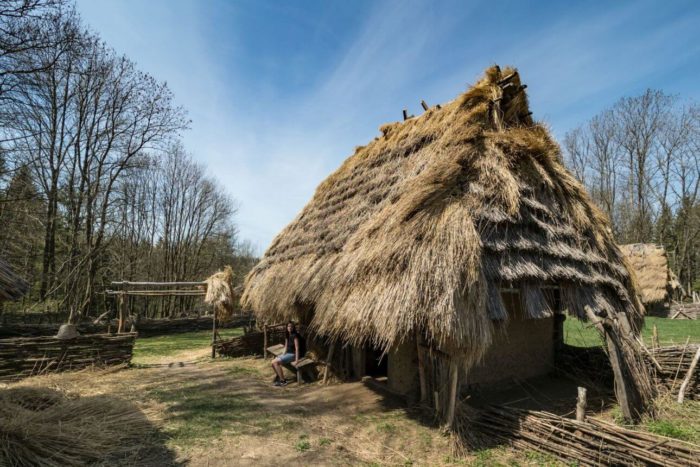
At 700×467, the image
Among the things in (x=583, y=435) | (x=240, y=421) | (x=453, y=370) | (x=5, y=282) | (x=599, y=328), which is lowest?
(x=240, y=421)

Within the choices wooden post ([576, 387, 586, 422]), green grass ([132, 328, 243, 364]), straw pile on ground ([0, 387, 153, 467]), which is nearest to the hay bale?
green grass ([132, 328, 243, 364])

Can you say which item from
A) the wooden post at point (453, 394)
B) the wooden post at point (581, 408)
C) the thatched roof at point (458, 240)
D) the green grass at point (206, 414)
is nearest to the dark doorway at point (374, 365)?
the thatched roof at point (458, 240)

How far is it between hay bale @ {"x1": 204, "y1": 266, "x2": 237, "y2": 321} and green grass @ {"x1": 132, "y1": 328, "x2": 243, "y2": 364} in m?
2.49

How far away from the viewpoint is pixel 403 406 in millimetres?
6328

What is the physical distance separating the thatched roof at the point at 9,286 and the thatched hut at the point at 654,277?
24.6 metres

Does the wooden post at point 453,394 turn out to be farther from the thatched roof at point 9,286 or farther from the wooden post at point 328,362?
the thatched roof at point 9,286

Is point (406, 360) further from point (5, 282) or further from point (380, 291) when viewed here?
point (5, 282)

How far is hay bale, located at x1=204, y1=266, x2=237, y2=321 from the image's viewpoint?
12.9 meters

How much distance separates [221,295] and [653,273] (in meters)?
22.7

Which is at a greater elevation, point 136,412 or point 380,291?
point 380,291

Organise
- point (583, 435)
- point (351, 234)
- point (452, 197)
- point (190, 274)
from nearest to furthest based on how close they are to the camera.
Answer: point (583, 435) → point (452, 197) → point (351, 234) → point (190, 274)

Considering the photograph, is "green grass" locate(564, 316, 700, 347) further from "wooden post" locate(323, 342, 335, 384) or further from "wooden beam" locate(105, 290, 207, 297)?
"wooden beam" locate(105, 290, 207, 297)

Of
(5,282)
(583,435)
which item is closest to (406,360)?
(583,435)

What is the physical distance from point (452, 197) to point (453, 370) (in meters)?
2.54
